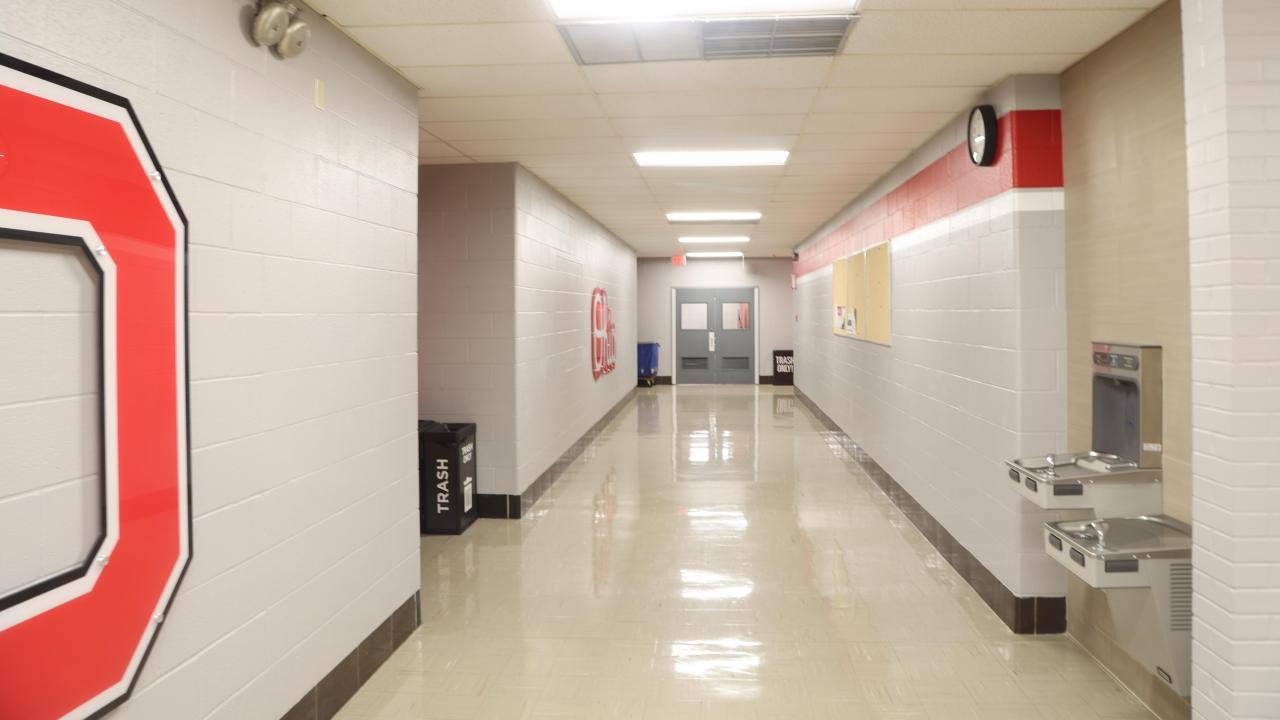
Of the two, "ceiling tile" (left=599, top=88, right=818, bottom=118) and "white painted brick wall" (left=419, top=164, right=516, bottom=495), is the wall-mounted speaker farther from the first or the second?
"white painted brick wall" (left=419, top=164, right=516, bottom=495)

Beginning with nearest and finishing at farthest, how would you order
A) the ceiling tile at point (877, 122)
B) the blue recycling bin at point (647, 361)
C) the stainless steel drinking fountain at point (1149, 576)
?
the stainless steel drinking fountain at point (1149, 576) → the ceiling tile at point (877, 122) → the blue recycling bin at point (647, 361)

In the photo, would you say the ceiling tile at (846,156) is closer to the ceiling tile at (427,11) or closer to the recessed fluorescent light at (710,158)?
the recessed fluorescent light at (710,158)

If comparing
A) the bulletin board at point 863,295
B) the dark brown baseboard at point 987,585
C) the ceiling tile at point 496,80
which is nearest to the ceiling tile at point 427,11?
the ceiling tile at point 496,80

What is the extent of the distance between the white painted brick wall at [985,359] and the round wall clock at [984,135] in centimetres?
10

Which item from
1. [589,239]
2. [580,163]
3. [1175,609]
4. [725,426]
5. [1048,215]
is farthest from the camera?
[725,426]

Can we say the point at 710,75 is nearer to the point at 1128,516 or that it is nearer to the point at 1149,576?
the point at 1128,516

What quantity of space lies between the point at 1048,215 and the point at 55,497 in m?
4.00

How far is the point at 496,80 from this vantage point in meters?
3.95

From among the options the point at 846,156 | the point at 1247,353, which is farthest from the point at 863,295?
the point at 1247,353

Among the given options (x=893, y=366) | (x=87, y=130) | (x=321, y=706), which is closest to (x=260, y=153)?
(x=87, y=130)

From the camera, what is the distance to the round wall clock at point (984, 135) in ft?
13.5

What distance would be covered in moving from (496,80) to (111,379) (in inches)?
99.1

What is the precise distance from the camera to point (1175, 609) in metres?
2.86

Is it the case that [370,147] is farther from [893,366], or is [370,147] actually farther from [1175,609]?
[893,366]
